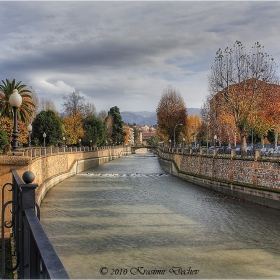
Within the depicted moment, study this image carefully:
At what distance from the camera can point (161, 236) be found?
1695cm

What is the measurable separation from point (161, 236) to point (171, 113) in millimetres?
58140

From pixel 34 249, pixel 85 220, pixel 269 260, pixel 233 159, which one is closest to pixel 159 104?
pixel 233 159

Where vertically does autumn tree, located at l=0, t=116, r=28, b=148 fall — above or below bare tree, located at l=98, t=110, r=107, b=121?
below

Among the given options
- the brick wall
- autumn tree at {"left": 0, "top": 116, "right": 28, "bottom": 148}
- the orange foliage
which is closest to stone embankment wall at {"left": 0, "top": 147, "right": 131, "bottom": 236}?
the orange foliage

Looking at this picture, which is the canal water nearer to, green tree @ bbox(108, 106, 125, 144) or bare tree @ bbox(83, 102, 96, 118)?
bare tree @ bbox(83, 102, 96, 118)

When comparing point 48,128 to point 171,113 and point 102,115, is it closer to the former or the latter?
point 171,113

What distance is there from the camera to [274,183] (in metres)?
25.8

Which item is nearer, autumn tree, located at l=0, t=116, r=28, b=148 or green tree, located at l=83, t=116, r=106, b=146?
autumn tree, located at l=0, t=116, r=28, b=148

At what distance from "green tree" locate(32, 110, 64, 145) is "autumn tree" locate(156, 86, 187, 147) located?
24.4 metres

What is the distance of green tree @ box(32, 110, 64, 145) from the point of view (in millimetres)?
55516

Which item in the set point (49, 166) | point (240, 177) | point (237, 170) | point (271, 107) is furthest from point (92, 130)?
point (240, 177)

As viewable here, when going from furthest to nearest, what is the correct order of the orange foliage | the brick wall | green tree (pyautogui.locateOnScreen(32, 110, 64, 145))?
the orange foliage
green tree (pyautogui.locateOnScreen(32, 110, 64, 145))
the brick wall

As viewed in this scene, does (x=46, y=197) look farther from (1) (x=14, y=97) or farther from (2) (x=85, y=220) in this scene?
(1) (x=14, y=97)

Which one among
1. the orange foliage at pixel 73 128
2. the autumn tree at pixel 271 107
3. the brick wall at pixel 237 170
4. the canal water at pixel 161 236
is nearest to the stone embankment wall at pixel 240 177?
the brick wall at pixel 237 170
